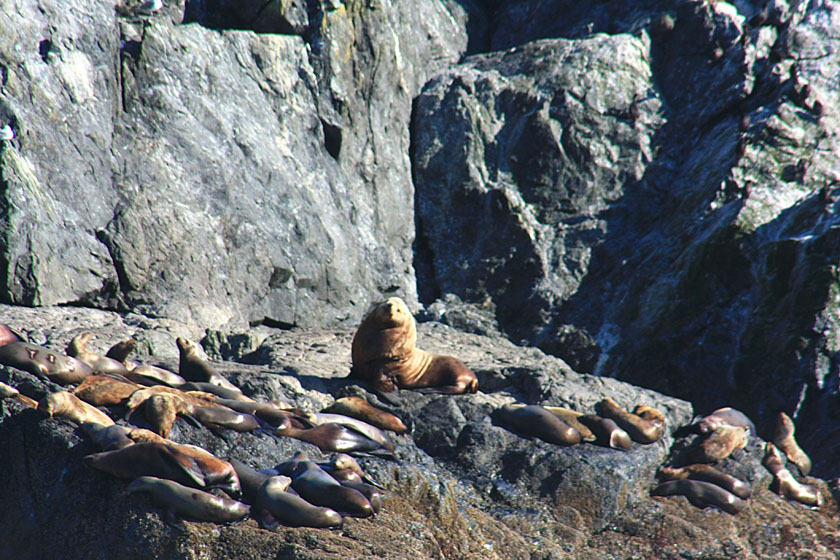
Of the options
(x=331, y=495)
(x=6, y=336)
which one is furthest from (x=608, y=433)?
(x=6, y=336)

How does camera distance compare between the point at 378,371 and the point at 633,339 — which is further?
the point at 633,339

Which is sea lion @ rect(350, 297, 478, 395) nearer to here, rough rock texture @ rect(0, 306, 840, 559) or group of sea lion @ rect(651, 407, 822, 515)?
rough rock texture @ rect(0, 306, 840, 559)

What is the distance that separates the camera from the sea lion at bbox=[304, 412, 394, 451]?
17.5 ft

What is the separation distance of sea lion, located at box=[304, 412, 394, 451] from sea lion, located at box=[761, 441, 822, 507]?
3.33 m

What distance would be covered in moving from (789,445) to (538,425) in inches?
111

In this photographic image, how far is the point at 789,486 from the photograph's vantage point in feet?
21.2

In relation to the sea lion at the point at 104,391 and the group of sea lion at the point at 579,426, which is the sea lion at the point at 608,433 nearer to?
the group of sea lion at the point at 579,426

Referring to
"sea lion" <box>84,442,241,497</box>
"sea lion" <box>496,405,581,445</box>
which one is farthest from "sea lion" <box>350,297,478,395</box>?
"sea lion" <box>84,442,241,497</box>

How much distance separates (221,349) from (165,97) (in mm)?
3264

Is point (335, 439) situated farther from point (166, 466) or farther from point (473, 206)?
point (473, 206)

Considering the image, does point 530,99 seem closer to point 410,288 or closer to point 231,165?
point 410,288

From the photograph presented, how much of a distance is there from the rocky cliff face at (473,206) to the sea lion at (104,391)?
16.7 inches

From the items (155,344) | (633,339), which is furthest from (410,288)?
(155,344)

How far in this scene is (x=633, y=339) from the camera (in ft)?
37.3
